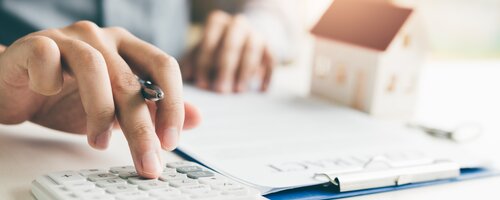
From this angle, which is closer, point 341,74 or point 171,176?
point 171,176

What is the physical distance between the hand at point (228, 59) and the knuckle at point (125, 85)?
0.35 meters

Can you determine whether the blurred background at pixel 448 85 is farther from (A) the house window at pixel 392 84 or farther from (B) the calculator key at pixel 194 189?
(B) the calculator key at pixel 194 189

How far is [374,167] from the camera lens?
55 centimetres

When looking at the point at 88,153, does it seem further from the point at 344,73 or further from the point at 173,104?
the point at 344,73

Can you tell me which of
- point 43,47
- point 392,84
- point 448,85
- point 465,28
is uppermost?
point 465,28

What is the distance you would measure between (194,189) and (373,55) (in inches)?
16.2

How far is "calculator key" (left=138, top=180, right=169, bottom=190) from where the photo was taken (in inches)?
16.8

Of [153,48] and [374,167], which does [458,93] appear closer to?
[374,167]

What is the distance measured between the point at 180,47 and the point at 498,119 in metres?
0.67

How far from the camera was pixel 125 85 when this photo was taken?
0.50 m

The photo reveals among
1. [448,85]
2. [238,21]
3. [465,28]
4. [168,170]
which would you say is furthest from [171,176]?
[465,28]

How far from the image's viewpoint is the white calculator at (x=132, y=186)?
410 millimetres

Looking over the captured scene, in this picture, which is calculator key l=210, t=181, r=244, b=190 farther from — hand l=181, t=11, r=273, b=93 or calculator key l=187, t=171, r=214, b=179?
hand l=181, t=11, r=273, b=93

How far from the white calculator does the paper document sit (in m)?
0.05
